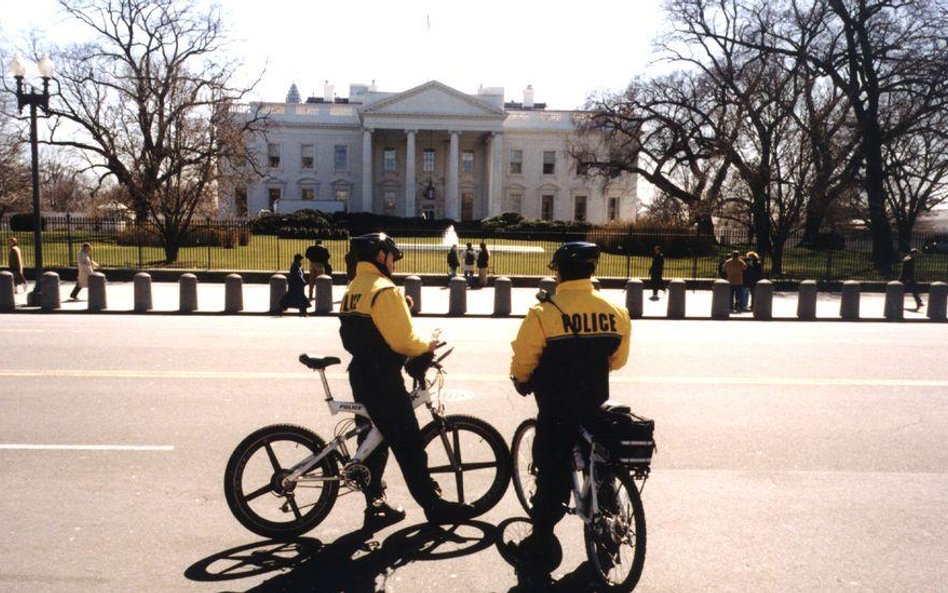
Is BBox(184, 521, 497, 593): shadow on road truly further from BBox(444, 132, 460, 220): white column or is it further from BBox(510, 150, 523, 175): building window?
BBox(510, 150, 523, 175): building window

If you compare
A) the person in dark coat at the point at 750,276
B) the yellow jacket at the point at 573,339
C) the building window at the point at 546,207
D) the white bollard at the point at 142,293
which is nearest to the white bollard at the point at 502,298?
the person in dark coat at the point at 750,276

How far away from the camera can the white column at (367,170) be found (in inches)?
2676

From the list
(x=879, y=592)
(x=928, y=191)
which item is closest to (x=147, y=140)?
(x=879, y=592)

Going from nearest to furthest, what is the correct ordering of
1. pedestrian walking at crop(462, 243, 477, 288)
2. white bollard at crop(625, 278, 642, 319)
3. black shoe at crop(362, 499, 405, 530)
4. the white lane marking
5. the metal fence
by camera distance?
black shoe at crop(362, 499, 405, 530)
the white lane marking
white bollard at crop(625, 278, 642, 319)
pedestrian walking at crop(462, 243, 477, 288)
the metal fence

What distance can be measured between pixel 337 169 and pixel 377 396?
70.6 m

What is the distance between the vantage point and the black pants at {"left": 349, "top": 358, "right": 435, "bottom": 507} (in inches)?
175

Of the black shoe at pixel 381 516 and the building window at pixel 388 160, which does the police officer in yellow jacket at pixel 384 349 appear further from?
the building window at pixel 388 160

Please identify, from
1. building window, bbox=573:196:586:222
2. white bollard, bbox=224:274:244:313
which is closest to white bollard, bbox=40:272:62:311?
white bollard, bbox=224:274:244:313

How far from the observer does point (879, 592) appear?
403 centimetres

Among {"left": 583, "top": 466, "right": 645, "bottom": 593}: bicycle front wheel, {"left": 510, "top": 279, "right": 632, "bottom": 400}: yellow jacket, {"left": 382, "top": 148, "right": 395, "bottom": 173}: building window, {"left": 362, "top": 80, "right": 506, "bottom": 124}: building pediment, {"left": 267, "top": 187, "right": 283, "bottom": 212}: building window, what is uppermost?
{"left": 362, "top": 80, "right": 506, "bottom": 124}: building pediment

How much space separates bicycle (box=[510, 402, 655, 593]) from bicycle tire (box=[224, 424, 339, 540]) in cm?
160

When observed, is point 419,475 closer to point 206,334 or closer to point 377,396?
point 377,396

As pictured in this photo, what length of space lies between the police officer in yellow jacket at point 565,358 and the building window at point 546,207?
2765 inches

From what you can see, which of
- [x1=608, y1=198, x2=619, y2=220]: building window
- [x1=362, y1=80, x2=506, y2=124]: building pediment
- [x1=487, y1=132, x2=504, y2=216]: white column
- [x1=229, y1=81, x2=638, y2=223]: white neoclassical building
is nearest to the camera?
[x1=362, y1=80, x2=506, y2=124]: building pediment
